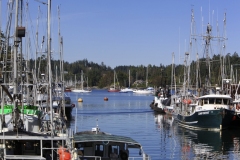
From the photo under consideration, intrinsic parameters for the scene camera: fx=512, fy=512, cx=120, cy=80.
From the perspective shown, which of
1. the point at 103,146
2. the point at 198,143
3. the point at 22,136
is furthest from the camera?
the point at 198,143

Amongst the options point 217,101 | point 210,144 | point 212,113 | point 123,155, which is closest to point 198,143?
point 210,144

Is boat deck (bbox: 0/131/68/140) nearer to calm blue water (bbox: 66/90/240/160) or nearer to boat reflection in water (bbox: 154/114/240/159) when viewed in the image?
calm blue water (bbox: 66/90/240/160)

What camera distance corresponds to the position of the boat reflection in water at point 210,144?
182 ft

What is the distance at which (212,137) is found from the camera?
72.1 metres

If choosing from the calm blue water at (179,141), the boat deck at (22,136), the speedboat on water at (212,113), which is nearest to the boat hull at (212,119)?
the speedboat on water at (212,113)

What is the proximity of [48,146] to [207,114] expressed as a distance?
48446 millimetres

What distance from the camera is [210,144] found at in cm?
6506

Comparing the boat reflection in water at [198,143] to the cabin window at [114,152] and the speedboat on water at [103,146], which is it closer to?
the cabin window at [114,152]

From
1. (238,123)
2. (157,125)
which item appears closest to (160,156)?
(238,123)

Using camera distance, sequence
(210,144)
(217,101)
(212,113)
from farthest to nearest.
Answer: (217,101), (212,113), (210,144)

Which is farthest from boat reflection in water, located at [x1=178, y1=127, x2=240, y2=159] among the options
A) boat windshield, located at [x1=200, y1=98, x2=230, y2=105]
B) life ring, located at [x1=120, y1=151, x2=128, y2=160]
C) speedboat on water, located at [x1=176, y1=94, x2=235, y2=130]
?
life ring, located at [x1=120, y1=151, x2=128, y2=160]

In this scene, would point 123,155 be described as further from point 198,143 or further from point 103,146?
point 198,143

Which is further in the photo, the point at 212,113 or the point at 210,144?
the point at 212,113

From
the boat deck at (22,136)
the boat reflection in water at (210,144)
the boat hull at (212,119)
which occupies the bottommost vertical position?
the boat reflection in water at (210,144)
